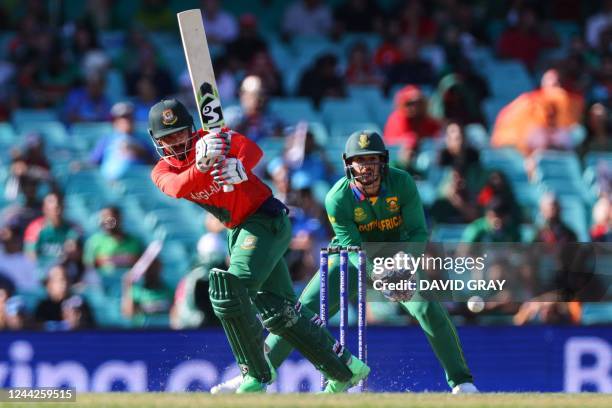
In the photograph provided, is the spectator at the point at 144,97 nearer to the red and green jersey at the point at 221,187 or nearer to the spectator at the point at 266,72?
the spectator at the point at 266,72

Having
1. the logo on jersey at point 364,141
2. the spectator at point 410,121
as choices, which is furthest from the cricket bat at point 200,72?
the spectator at point 410,121

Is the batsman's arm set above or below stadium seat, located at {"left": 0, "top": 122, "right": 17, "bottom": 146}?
below

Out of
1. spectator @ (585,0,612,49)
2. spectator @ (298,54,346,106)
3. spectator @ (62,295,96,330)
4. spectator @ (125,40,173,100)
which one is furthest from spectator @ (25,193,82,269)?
spectator @ (585,0,612,49)

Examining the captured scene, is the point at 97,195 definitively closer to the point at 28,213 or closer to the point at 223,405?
the point at 28,213

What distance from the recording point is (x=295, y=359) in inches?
439

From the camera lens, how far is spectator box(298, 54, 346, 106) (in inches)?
602

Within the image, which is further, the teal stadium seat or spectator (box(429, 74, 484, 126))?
the teal stadium seat

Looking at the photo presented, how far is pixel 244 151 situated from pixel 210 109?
22.4 inches

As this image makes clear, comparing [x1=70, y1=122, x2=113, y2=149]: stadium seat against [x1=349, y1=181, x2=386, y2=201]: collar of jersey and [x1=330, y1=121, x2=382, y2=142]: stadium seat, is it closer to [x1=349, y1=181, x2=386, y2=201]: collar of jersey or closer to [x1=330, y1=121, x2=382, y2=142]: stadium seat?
[x1=330, y1=121, x2=382, y2=142]: stadium seat

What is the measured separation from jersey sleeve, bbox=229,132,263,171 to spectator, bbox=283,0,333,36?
839 cm

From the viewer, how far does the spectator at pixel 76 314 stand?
39.5 ft

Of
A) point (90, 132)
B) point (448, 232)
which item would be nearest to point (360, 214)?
point (448, 232)

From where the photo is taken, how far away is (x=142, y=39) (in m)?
15.6

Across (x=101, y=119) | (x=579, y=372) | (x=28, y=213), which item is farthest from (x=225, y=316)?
(x=101, y=119)
